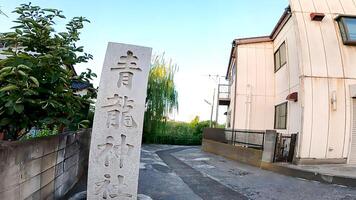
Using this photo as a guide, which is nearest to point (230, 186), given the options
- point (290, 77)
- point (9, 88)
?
point (9, 88)

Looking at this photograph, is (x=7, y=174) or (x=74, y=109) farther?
(x=74, y=109)

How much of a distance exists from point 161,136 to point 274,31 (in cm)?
1269

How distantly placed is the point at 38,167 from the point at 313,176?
7.20 metres

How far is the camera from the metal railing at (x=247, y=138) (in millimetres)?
12673

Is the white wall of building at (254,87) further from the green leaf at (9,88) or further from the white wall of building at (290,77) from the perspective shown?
the green leaf at (9,88)

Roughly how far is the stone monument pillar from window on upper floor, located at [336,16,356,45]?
9.40 metres

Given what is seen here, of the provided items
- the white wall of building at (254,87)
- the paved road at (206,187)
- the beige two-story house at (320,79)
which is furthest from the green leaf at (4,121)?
the white wall of building at (254,87)

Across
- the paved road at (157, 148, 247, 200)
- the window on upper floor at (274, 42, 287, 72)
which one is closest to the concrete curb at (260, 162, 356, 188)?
the paved road at (157, 148, 247, 200)

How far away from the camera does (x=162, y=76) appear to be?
25.5 metres

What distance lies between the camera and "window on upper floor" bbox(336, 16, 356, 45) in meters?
11.8

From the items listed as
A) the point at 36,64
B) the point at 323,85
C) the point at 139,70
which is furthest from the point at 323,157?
the point at 36,64

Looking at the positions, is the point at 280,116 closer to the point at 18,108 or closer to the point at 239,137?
the point at 239,137

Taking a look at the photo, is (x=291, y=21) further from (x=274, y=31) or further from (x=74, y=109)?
(x=74, y=109)

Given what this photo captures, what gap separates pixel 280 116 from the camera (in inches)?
589
